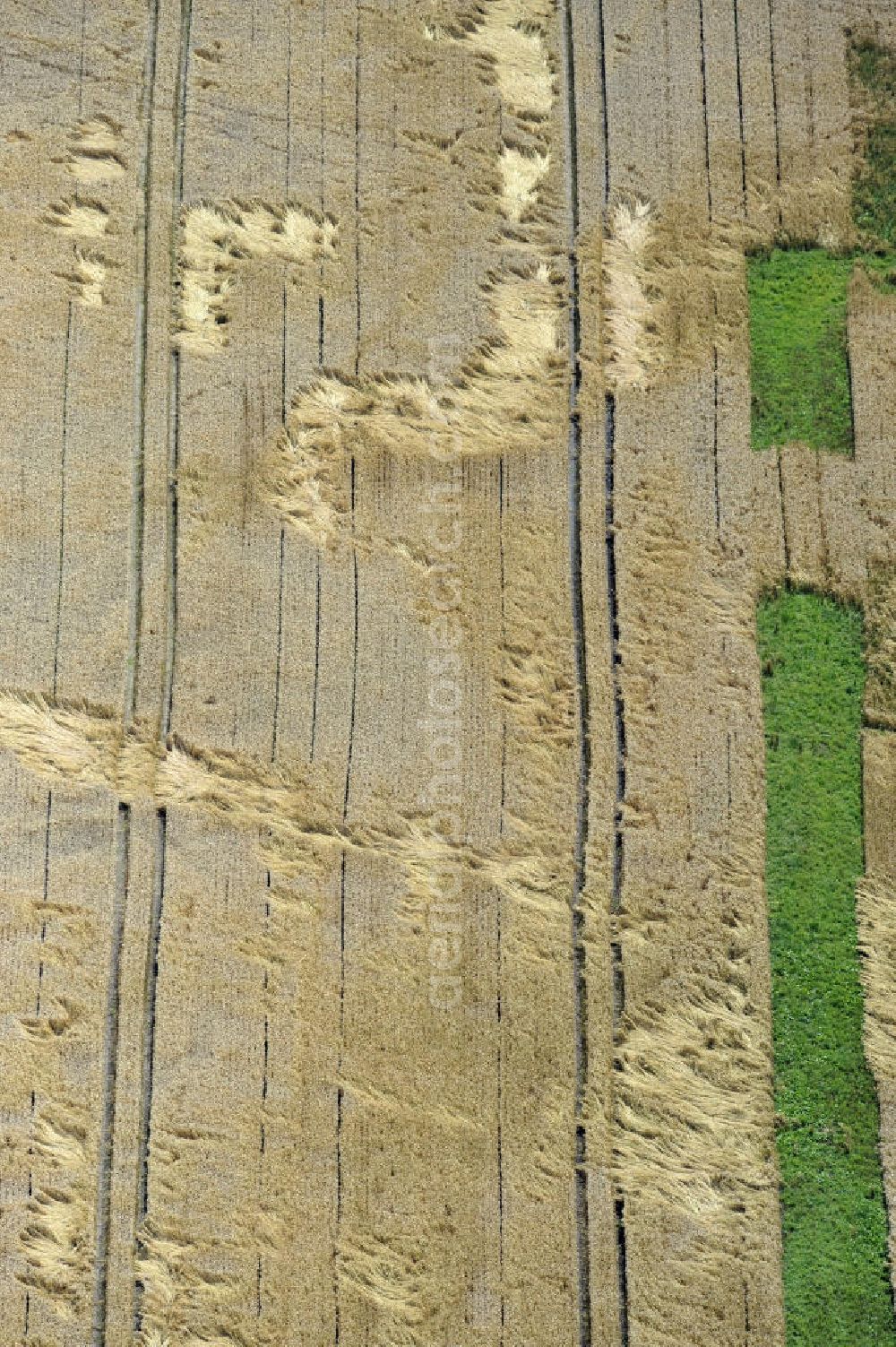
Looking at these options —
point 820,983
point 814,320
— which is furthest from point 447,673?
point 814,320

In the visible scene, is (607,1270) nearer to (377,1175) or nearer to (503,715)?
(377,1175)

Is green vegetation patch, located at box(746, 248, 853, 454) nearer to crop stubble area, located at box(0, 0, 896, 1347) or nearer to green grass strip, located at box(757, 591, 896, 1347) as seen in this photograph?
crop stubble area, located at box(0, 0, 896, 1347)

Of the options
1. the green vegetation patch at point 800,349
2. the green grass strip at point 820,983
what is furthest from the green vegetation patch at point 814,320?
the green grass strip at point 820,983

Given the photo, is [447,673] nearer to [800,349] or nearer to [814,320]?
[800,349]

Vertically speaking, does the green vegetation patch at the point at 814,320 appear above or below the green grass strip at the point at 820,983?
above

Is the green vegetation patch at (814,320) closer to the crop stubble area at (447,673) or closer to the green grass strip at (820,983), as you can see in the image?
the crop stubble area at (447,673)

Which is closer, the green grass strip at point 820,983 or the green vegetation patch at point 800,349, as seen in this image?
the green grass strip at point 820,983
